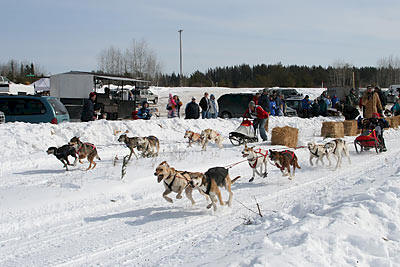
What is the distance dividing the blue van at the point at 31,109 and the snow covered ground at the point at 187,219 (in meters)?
2.98

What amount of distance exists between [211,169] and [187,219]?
0.99 m

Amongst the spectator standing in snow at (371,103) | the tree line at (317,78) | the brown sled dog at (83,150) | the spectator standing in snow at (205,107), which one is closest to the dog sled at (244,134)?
the spectator standing in snow at (371,103)

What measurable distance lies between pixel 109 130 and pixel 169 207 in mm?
7652

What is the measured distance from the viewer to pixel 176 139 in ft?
46.9

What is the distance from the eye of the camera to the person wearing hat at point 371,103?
12609 millimetres

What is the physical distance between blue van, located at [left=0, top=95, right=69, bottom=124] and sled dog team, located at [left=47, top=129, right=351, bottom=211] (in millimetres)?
3860

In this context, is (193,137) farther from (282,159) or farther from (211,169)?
(211,169)

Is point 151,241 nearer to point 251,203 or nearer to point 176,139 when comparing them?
point 251,203

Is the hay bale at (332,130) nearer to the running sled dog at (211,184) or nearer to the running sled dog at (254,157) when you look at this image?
the running sled dog at (254,157)

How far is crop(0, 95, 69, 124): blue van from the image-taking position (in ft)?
41.4

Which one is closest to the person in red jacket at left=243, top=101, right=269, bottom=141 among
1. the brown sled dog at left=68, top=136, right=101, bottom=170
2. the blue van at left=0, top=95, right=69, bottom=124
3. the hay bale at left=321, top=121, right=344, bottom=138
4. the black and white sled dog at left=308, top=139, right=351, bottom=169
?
the hay bale at left=321, top=121, right=344, bottom=138

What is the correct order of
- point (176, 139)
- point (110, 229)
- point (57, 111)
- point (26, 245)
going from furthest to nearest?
point (176, 139) → point (57, 111) → point (110, 229) → point (26, 245)

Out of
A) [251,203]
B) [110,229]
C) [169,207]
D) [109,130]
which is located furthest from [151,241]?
[109,130]

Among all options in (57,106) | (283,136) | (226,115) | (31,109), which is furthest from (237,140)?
(226,115)
